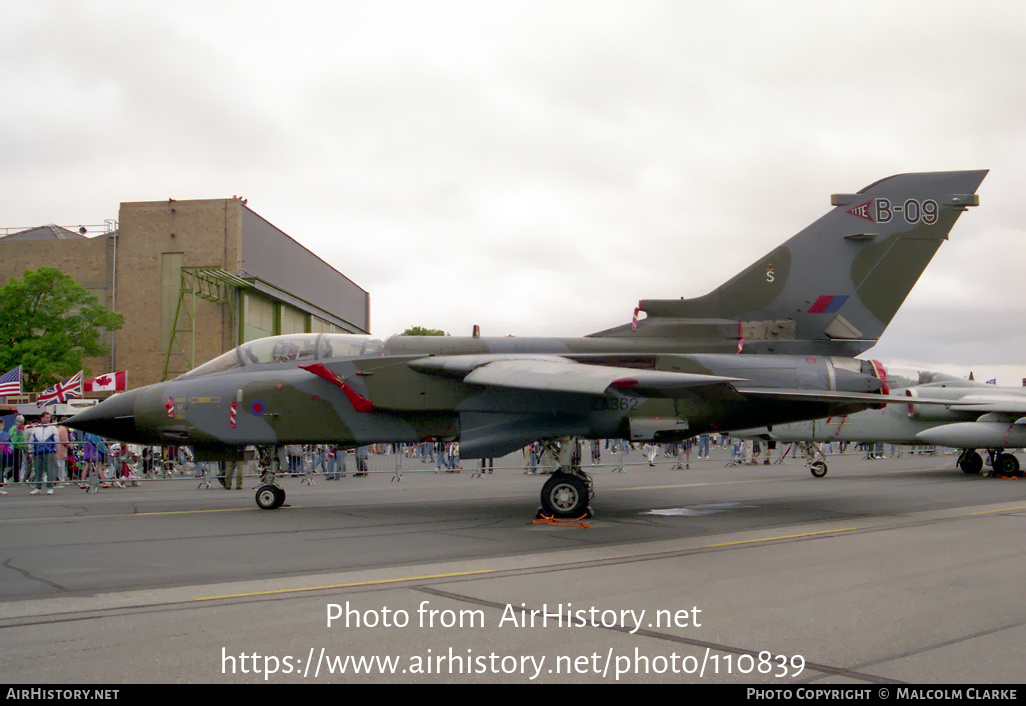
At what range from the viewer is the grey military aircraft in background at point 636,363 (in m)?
10.5

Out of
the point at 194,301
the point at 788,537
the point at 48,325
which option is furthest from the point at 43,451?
the point at 48,325

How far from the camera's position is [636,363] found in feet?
36.3

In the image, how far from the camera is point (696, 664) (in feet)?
13.4

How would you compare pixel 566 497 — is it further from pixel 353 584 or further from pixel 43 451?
pixel 43 451

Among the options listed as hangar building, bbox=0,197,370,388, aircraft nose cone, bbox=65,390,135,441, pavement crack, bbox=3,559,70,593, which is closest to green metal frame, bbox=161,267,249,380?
hangar building, bbox=0,197,370,388

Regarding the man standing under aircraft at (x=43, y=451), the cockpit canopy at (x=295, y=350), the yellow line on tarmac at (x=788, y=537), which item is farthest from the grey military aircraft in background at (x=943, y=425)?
the man standing under aircraft at (x=43, y=451)

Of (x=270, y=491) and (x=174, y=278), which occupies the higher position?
(x=174, y=278)

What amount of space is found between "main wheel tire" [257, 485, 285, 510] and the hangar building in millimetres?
27928

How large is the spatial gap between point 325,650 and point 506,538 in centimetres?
A: 450

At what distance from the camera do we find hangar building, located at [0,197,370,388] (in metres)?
39.8

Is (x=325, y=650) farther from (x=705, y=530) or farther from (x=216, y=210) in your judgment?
(x=216, y=210)

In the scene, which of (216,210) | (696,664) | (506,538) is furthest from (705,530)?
(216,210)

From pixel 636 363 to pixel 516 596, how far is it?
5.97 meters

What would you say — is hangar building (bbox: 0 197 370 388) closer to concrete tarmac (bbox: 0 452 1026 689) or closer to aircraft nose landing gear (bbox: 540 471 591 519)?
concrete tarmac (bbox: 0 452 1026 689)
